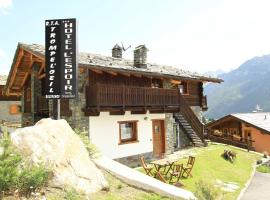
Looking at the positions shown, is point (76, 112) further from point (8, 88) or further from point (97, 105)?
point (8, 88)

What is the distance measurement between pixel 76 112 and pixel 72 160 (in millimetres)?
8613

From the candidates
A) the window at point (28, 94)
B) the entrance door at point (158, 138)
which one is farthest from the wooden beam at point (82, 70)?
the window at point (28, 94)

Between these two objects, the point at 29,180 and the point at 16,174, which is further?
the point at 29,180

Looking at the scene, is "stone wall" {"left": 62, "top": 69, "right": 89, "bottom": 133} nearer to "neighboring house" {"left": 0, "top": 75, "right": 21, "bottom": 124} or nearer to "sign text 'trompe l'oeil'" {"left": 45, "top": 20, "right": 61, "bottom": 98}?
"sign text 'trompe l'oeil'" {"left": 45, "top": 20, "right": 61, "bottom": 98}

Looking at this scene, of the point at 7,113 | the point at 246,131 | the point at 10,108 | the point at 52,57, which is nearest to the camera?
the point at 52,57

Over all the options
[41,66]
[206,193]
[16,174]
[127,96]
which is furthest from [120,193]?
[41,66]

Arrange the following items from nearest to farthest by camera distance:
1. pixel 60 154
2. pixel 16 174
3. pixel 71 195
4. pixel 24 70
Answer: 1. pixel 16 174
2. pixel 71 195
3. pixel 60 154
4. pixel 24 70

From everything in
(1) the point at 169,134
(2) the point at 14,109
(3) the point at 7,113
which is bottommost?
(1) the point at 169,134

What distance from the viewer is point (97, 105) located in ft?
57.0

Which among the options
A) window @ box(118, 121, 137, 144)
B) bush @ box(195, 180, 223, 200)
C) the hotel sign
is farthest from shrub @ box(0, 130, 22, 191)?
window @ box(118, 121, 137, 144)

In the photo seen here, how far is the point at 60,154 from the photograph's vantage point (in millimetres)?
8953

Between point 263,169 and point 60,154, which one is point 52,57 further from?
point 263,169

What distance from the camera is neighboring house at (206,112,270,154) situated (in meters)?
33.5

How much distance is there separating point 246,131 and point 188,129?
14.2 m
